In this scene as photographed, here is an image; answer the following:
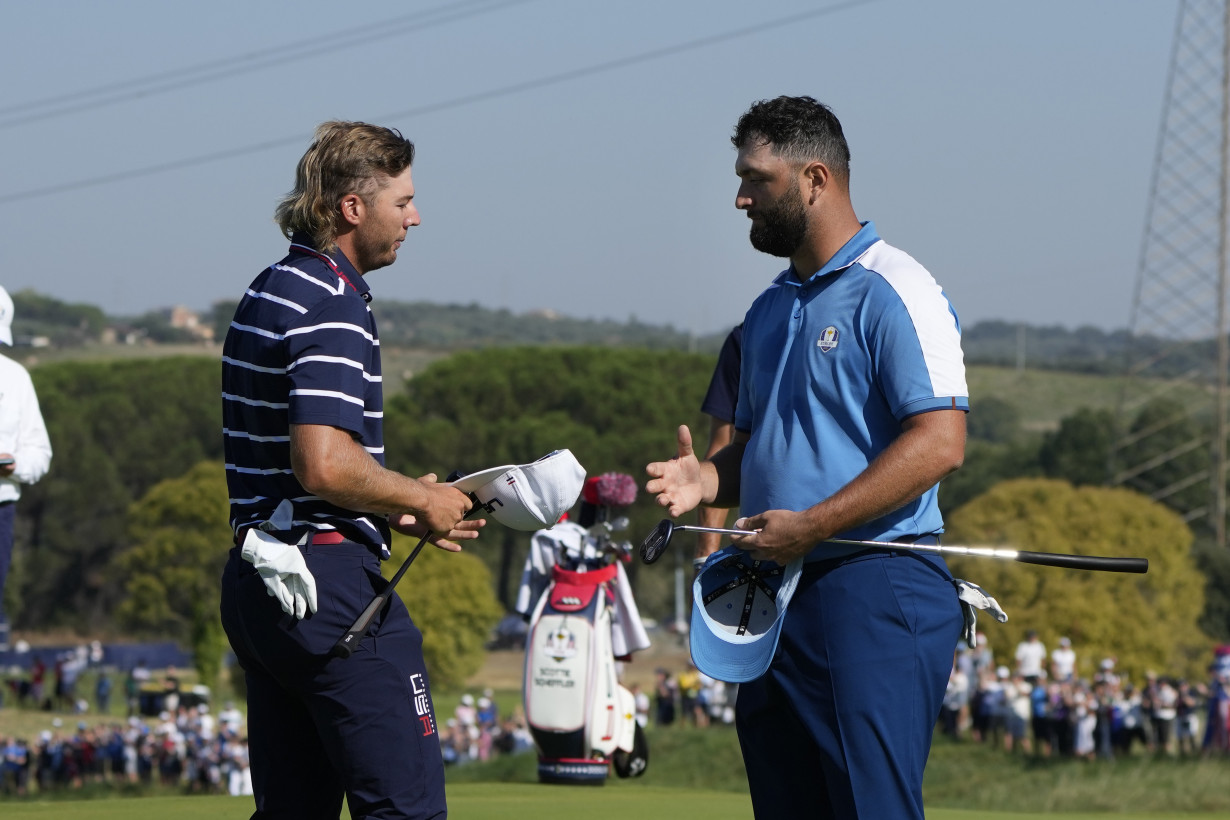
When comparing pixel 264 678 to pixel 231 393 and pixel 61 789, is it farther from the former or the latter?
pixel 61 789

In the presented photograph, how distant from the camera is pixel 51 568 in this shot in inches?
2837

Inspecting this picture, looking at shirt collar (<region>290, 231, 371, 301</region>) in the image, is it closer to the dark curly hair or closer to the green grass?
the dark curly hair

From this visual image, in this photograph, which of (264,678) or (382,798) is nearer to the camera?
(382,798)

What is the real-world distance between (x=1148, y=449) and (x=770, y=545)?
69296 millimetres

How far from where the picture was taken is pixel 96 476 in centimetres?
7169

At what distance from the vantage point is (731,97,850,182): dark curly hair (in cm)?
419

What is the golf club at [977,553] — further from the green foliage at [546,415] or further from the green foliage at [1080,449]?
the green foliage at [1080,449]

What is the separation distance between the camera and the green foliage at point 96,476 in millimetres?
71812

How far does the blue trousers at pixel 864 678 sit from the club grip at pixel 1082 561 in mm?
238

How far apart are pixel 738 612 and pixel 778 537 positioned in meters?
0.32

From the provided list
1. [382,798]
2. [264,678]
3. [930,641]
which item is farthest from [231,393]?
[930,641]

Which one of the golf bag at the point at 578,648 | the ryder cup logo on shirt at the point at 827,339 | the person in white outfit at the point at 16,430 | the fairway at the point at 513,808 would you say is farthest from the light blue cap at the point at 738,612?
the golf bag at the point at 578,648

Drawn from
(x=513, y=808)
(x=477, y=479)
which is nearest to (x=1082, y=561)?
(x=477, y=479)

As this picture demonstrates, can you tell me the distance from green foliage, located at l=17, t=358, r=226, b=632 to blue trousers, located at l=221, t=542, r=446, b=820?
69.3 metres
